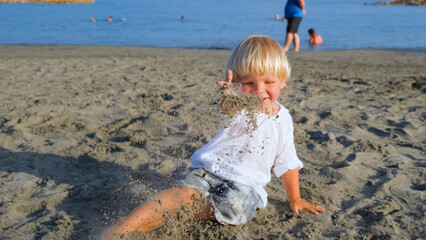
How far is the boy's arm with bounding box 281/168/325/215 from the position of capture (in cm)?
275

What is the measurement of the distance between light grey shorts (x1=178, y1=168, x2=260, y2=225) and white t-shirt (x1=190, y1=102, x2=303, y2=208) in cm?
4

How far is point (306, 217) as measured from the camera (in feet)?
8.84

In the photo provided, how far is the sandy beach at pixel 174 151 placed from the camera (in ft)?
8.40

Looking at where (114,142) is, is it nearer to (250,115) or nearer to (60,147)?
(60,147)

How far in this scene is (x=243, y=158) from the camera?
264 cm

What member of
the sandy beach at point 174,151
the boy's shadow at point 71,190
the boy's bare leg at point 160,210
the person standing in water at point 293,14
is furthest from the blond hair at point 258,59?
the person standing in water at point 293,14

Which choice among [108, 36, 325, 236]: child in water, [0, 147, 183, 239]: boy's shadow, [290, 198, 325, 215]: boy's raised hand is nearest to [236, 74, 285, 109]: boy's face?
[108, 36, 325, 236]: child in water

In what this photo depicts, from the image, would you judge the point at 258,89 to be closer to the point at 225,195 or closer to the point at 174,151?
the point at 225,195

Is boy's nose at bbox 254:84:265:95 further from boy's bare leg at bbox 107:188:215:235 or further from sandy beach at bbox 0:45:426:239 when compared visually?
boy's bare leg at bbox 107:188:215:235

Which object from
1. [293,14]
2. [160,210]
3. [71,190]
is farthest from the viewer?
[293,14]

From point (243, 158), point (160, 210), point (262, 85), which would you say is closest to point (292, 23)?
point (262, 85)

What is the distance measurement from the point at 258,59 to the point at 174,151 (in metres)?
1.46

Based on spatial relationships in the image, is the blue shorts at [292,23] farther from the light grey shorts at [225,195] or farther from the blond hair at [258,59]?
the light grey shorts at [225,195]

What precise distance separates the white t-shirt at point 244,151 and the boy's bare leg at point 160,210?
0.74ft
